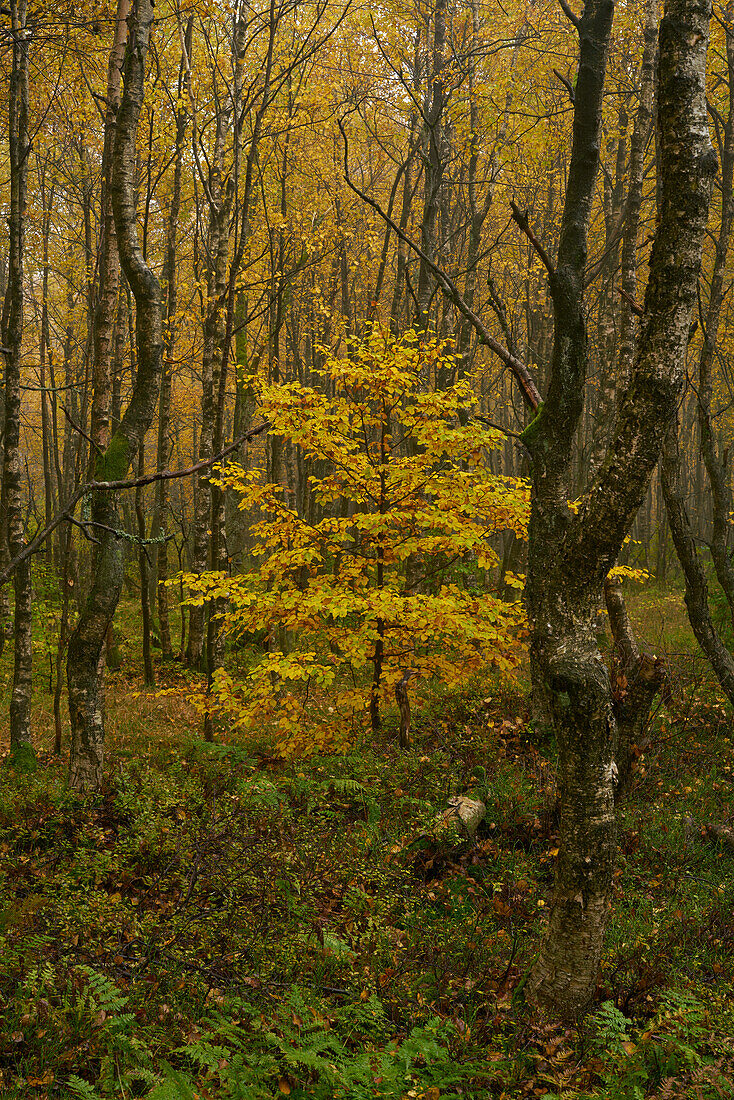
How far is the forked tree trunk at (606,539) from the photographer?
2791 millimetres

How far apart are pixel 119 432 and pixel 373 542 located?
297cm

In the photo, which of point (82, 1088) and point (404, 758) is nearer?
point (82, 1088)

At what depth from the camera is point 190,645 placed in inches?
522

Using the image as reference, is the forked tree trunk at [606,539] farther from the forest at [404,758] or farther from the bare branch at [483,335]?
the bare branch at [483,335]

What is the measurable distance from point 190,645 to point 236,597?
714cm

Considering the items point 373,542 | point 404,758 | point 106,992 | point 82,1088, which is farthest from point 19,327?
point 82,1088

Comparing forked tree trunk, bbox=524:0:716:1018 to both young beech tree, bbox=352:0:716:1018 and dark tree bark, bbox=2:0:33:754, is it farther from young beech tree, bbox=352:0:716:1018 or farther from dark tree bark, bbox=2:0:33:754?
dark tree bark, bbox=2:0:33:754

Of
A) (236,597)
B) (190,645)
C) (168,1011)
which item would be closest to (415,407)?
(236,597)

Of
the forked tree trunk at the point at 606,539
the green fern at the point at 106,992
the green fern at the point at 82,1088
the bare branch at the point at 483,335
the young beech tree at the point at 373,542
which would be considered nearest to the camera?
the green fern at the point at 82,1088

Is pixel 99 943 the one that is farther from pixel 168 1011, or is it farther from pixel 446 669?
pixel 446 669

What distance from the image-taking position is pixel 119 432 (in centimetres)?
601

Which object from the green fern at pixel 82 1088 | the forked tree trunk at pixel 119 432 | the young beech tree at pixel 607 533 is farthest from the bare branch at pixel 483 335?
the green fern at pixel 82 1088

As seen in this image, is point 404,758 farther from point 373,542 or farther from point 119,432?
point 119,432

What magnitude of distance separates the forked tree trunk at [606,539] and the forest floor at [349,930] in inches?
13.1
